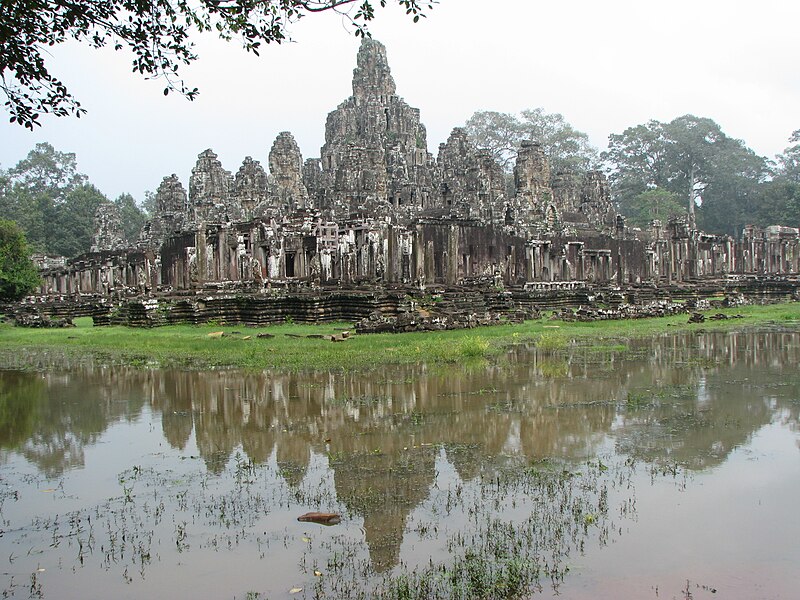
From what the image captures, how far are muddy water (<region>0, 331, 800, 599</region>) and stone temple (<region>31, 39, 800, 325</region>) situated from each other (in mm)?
12333

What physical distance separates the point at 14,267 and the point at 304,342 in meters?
20.4

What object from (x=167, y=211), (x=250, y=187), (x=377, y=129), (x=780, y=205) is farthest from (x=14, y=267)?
(x=780, y=205)

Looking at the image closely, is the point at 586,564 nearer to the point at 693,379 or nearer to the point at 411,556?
the point at 411,556

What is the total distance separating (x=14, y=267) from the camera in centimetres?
3306

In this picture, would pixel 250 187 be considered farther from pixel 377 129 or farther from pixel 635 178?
pixel 635 178

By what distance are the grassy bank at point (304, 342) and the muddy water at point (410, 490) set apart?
3.27 metres

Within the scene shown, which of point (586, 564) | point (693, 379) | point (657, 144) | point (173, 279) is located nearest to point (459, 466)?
point (586, 564)

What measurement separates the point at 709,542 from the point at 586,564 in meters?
1.05

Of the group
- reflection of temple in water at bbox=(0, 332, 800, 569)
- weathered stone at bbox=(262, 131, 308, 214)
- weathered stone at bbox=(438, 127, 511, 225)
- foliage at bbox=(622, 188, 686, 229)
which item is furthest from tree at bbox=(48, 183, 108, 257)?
reflection of temple in water at bbox=(0, 332, 800, 569)

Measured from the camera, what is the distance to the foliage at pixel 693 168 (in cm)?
7131

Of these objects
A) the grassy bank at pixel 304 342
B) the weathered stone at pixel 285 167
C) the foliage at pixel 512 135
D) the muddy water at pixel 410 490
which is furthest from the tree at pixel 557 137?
the muddy water at pixel 410 490

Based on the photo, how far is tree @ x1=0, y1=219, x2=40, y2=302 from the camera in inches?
1294

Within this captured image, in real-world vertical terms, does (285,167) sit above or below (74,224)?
above

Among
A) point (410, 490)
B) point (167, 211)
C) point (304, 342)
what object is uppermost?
point (167, 211)
